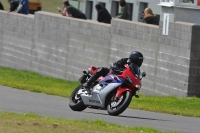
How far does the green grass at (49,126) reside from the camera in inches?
397

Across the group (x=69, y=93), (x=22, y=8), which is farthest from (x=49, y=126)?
(x=22, y=8)

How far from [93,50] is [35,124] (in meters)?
13.9

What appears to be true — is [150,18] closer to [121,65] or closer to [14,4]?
[121,65]

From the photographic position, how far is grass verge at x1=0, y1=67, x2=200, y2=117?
17141 mm

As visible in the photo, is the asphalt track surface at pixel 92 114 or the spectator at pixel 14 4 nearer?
the asphalt track surface at pixel 92 114

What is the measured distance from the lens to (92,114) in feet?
48.8

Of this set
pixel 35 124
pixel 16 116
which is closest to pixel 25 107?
pixel 16 116

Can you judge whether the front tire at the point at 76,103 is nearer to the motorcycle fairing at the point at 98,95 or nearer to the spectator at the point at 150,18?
the motorcycle fairing at the point at 98,95

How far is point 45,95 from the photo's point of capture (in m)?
19.2

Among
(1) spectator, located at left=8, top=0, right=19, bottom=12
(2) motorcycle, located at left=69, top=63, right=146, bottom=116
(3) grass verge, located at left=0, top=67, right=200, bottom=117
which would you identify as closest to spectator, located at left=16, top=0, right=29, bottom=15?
(1) spectator, located at left=8, top=0, right=19, bottom=12

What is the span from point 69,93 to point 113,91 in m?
6.00

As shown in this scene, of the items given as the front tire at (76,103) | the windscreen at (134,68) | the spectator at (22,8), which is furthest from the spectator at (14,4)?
the windscreen at (134,68)

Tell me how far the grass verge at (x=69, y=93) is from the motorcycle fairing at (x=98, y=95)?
2.22 metres

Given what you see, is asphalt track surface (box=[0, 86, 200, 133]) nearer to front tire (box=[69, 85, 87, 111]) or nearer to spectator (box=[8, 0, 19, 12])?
front tire (box=[69, 85, 87, 111])
